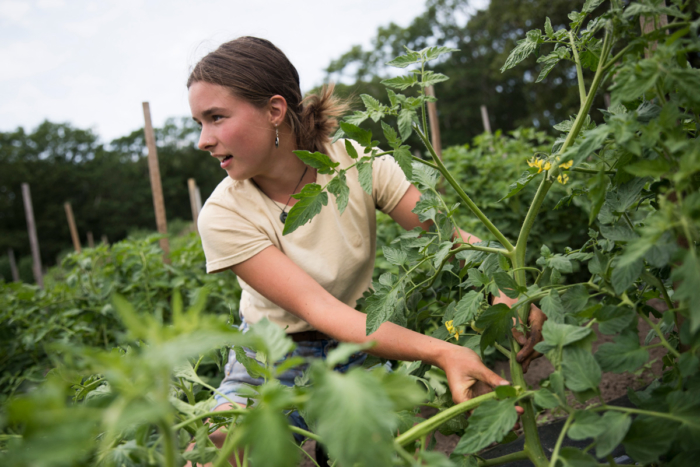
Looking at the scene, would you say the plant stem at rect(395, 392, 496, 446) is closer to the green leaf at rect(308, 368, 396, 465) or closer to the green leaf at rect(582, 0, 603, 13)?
the green leaf at rect(308, 368, 396, 465)

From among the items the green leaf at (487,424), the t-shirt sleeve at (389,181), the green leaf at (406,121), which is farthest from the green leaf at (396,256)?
the t-shirt sleeve at (389,181)

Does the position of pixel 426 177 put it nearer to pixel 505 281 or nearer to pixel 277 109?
pixel 505 281

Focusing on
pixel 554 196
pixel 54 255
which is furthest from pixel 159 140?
pixel 554 196

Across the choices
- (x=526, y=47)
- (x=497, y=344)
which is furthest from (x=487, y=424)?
(x=526, y=47)

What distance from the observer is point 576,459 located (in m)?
0.64

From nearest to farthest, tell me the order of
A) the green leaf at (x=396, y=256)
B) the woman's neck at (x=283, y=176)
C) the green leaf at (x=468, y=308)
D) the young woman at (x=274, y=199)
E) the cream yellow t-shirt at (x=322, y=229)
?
the green leaf at (x=468, y=308)
the green leaf at (x=396, y=256)
the young woman at (x=274, y=199)
the cream yellow t-shirt at (x=322, y=229)
the woman's neck at (x=283, y=176)

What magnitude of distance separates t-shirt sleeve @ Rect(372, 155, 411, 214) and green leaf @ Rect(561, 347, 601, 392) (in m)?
1.17

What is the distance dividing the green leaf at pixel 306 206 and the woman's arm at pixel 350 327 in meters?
0.27

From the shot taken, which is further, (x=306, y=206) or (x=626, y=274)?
(x=306, y=206)

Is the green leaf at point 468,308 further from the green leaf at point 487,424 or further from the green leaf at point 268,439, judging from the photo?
the green leaf at point 268,439

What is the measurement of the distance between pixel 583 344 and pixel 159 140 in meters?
41.1

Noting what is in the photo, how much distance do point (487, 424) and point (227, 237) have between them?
1147 millimetres

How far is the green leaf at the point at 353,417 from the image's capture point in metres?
0.42

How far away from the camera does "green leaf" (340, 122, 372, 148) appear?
33.6 inches
